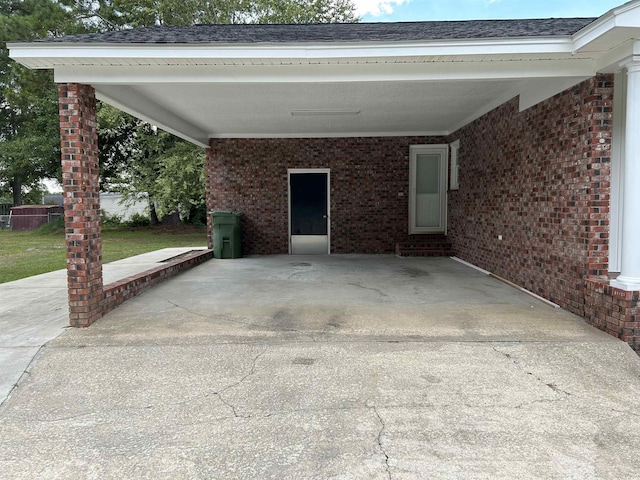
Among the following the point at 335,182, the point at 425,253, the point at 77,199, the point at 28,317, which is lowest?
the point at 28,317

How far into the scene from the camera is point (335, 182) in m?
10.3

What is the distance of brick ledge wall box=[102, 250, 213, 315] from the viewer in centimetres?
509

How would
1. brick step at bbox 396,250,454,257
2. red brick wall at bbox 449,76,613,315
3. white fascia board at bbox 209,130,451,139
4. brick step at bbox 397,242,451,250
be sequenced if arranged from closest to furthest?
red brick wall at bbox 449,76,613,315 < brick step at bbox 396,250,454,257 < brick step at bbox 397,242,451,250 < white fascia board at bbox 209,130,451,139

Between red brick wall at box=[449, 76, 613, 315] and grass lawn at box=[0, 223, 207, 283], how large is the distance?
27.4ft

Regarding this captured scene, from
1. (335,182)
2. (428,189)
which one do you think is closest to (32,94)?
(335,182)

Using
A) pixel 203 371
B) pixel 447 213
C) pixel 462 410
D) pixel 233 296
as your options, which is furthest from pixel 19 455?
pixel 447 213

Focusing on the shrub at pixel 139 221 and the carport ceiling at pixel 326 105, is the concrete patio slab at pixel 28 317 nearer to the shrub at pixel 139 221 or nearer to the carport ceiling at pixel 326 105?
the carport ceiling at pixel 326 105

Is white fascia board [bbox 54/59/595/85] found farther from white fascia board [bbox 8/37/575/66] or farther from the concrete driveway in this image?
the concrete driveway

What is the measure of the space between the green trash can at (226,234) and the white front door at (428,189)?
160 inches

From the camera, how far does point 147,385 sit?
320 centimetres

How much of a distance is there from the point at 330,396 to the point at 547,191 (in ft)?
13.1

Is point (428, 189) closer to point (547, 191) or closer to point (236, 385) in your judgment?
point (547, 191)

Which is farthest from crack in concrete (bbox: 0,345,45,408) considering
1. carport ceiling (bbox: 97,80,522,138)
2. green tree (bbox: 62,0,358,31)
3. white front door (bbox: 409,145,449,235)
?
green tree (bbox: 62,0,358,31)

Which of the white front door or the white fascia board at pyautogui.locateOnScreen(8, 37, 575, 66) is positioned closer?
the white fascia board at pyautogui.locateOnScreen(8, 37, 575, 66)
